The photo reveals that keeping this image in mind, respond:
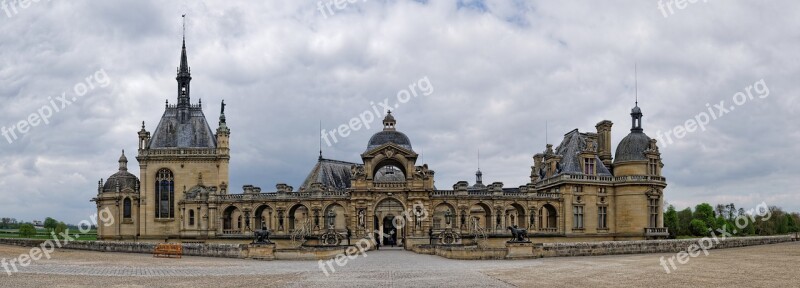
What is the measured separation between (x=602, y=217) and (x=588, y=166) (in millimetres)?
4556

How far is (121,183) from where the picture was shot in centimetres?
7069

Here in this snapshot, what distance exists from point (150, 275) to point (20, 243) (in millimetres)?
37311

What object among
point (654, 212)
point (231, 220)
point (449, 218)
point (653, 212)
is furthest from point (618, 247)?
point (231, 220)

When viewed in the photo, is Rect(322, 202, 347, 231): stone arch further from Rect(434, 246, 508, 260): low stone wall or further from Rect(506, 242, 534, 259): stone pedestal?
Rect(506, 242, 534, 259): stone pedestal

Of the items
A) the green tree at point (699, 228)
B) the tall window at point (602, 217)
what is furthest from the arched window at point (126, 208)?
the green tree at point (699, 228)

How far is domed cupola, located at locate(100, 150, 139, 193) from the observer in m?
70.4

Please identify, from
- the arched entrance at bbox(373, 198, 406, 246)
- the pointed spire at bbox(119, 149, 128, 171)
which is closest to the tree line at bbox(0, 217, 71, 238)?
the pointed spire at bbox(119, 149, 128, 171)

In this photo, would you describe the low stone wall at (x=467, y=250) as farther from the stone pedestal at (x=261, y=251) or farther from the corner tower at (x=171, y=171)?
the corner tower at (x=171, y=171)

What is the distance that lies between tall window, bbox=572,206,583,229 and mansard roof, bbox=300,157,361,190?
910 inches

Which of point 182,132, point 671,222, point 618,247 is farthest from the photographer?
point 671,222

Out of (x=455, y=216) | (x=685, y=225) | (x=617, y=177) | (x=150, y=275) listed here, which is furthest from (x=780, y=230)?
(x=150, y=275)

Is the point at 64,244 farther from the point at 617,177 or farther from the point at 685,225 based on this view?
the point at 685,225

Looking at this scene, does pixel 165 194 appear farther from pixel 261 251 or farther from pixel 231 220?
pixel 261 251

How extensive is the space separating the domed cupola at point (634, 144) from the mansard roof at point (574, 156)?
1970mm
